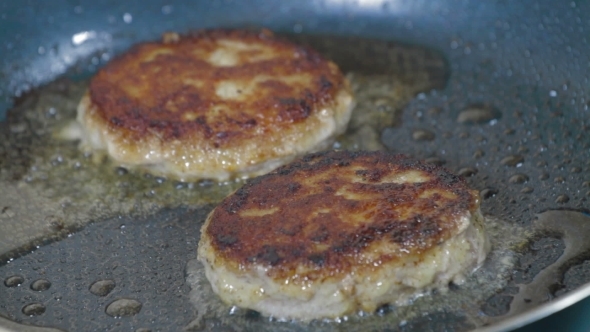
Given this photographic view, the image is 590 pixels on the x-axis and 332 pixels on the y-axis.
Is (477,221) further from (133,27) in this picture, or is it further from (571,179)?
(133,27)

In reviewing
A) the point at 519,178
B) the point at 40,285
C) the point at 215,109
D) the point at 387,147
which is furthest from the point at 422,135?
the point at 40,285

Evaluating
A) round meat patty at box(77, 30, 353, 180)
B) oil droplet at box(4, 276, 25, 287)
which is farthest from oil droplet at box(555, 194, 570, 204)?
oil droplet at box(4, 276, 25, 287)

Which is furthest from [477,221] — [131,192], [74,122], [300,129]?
[74,122]

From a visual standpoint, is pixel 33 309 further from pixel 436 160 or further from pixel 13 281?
pixel 436 160

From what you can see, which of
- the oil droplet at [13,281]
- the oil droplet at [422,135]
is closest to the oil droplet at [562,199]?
the oil droplet at [422,135]

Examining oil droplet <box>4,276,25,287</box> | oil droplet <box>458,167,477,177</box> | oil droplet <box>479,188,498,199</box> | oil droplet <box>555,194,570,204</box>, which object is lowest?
oil droplet <box>4,276,25,287</box>

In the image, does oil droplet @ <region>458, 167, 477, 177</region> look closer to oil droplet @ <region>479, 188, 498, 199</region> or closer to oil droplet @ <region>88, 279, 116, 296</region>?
oil droplet @ <region>479, 188, 498, 199</region>

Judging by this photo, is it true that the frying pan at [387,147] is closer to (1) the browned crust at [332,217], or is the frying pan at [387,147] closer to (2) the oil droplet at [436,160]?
(2) the oil droplet at [436,160]
